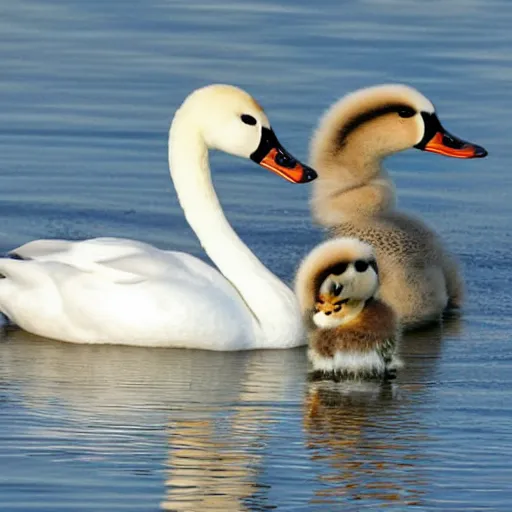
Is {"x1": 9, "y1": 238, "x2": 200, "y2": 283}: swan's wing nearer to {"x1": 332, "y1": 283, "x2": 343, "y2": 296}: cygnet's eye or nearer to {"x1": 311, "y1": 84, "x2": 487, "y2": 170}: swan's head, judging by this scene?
{"x1": 332, "y1": 283, "x2": 343, "y2": 296}: cygnet's eye

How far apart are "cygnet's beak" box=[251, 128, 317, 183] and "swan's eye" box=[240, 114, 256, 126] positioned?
3.4 inches

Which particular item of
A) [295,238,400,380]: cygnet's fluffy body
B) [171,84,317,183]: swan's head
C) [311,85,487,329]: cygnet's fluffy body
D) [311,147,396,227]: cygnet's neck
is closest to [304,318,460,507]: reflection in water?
[295,238,400,380]: cygnet's fluffy body

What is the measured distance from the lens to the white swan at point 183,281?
9.26 metres

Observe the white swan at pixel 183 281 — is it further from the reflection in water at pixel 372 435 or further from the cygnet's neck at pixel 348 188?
the reflection in water at pixel 372 435

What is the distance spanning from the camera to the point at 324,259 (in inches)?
352

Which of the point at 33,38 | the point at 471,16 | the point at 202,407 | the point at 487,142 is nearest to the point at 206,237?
the point at 202,407

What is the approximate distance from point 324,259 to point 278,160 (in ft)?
3.84

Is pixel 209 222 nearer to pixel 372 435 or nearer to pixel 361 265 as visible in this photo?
pixel 361 265

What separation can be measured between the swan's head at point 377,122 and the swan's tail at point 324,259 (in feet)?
5.18

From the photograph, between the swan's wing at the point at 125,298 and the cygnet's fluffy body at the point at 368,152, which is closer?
the swan's wing at the point at 125,298

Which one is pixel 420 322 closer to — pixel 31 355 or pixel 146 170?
pixel 31 355

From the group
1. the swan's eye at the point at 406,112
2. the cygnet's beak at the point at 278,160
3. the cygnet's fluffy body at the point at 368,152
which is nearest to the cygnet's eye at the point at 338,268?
the cygnet's beak at the point at 278,160

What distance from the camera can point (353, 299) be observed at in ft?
29.3

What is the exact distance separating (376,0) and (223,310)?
9173mm
